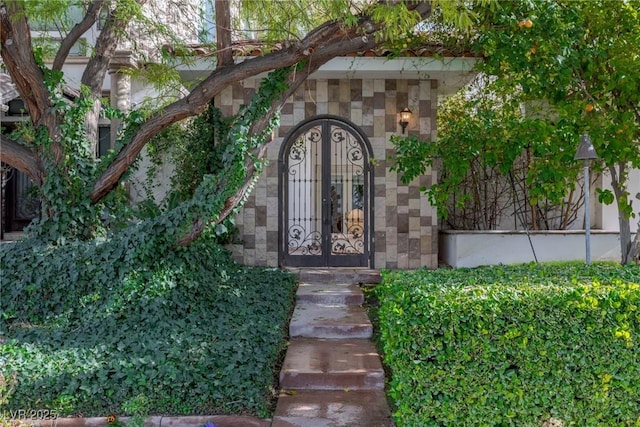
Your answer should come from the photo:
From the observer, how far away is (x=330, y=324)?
579 cm

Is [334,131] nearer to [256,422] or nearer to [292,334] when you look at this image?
[292,334]

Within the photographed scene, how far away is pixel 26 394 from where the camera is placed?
392 centimetres

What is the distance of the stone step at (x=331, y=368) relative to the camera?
450cm

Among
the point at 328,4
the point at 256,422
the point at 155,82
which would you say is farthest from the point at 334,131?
the point at 256,422

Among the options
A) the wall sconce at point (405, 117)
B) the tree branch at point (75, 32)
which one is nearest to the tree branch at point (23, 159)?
the tree branch at point (75, 32)

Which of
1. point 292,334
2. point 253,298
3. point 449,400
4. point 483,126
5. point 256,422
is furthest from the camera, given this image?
point 483,126

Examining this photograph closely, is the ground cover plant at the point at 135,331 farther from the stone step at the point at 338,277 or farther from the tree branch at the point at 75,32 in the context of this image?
the tree branch at the point at 75,32

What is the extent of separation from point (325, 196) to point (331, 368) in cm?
450

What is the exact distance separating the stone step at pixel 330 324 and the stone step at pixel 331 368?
0.36 metres

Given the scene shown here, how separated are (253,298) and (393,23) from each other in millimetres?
3759

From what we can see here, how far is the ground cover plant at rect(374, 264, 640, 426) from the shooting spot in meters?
2.99

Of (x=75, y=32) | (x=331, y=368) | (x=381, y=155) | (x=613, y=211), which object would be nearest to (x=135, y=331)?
(x=331, y=368)

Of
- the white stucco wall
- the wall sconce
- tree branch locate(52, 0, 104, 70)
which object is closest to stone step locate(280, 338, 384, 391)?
the wall sconce

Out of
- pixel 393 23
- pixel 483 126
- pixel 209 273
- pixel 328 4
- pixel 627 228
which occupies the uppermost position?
pixel 328 4
